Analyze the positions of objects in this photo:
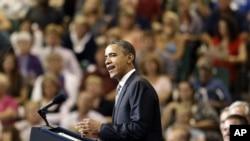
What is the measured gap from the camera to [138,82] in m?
5.80

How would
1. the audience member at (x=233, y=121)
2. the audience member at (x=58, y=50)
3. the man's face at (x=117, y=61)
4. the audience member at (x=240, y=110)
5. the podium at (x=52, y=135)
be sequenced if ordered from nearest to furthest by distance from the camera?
the podium at (x=52, y=135)
the man's face at (x=117, y=61)
the audience member at (x=233, y=121)
the audience member at (x=240, y=110)
the audience member at (x=58, y=50)

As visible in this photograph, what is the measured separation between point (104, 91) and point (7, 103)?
4.05ft

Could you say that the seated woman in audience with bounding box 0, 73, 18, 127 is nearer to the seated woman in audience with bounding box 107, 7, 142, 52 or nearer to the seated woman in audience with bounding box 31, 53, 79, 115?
the seated woman in audience with bounding box 31, 53, 79, 115

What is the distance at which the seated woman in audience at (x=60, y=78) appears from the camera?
36.3 feet

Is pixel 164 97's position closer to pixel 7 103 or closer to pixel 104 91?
pixel 104 91

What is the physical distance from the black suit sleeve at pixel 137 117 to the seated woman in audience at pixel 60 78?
523cm

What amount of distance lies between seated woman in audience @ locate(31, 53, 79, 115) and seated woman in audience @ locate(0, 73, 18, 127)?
393 mm

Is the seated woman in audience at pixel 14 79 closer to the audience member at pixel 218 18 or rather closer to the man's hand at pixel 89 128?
the audience member at pixel 218 18

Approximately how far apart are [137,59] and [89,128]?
19.5ft

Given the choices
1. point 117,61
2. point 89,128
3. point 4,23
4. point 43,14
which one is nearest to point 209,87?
point 43,14

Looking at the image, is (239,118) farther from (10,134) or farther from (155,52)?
(155,52)

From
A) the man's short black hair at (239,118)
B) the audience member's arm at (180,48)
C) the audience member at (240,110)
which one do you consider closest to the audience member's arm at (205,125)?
the audience member's arm at (180,48)

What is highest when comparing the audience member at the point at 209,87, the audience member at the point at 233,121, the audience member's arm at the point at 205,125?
the audience member at the point at 209,87

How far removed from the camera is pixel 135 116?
5.68m
